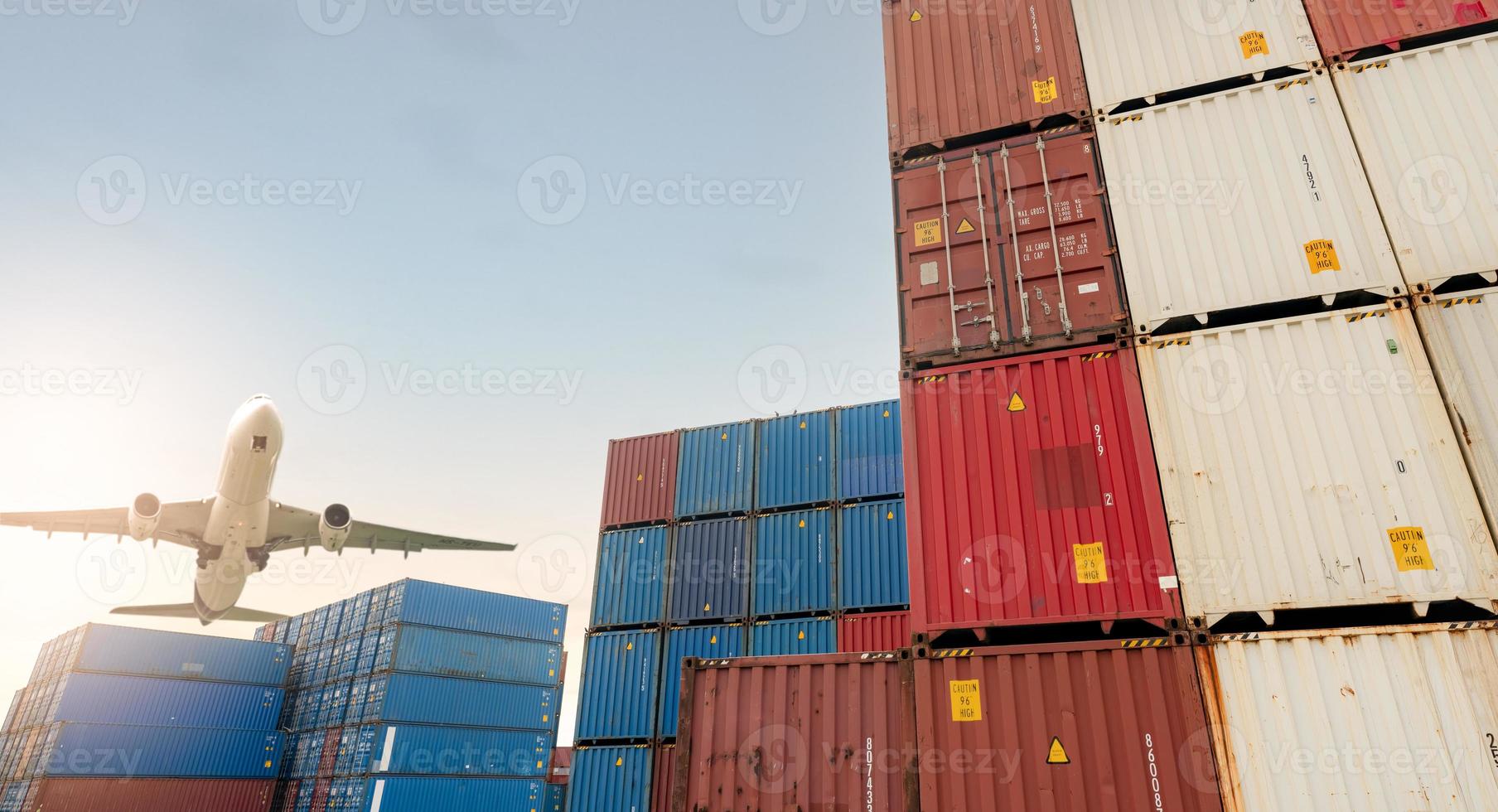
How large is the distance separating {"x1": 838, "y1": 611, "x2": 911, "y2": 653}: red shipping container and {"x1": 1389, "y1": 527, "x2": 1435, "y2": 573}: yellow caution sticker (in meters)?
9.91

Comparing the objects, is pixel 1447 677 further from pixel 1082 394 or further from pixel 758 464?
pixel 758 464

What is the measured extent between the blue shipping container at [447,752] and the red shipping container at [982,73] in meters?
25.5

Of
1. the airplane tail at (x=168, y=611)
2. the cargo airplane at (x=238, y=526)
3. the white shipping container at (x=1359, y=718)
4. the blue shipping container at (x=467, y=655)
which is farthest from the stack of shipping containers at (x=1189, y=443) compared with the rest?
the airplane tail at (x=168, y=611)

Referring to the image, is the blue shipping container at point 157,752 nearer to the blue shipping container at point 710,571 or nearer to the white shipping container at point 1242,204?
the blue shipping container at point 710,571

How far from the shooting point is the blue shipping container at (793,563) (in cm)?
1689

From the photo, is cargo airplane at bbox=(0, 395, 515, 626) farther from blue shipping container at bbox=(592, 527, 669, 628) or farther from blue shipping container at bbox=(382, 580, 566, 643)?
blue shipping container at bbox=(592, 527, 669, 628)

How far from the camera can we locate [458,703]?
2752 centimetres

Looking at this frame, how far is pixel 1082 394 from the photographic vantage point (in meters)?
8.44

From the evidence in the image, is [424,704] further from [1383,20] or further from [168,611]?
[1383,20]

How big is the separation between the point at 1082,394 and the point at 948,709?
12.4 feet

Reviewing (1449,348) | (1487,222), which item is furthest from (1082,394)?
(1487,222)

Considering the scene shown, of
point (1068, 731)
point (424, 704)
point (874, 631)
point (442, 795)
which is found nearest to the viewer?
point (1068, 731)

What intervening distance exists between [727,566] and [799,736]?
32.3ft

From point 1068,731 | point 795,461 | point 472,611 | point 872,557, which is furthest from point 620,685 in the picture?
point 472,611
